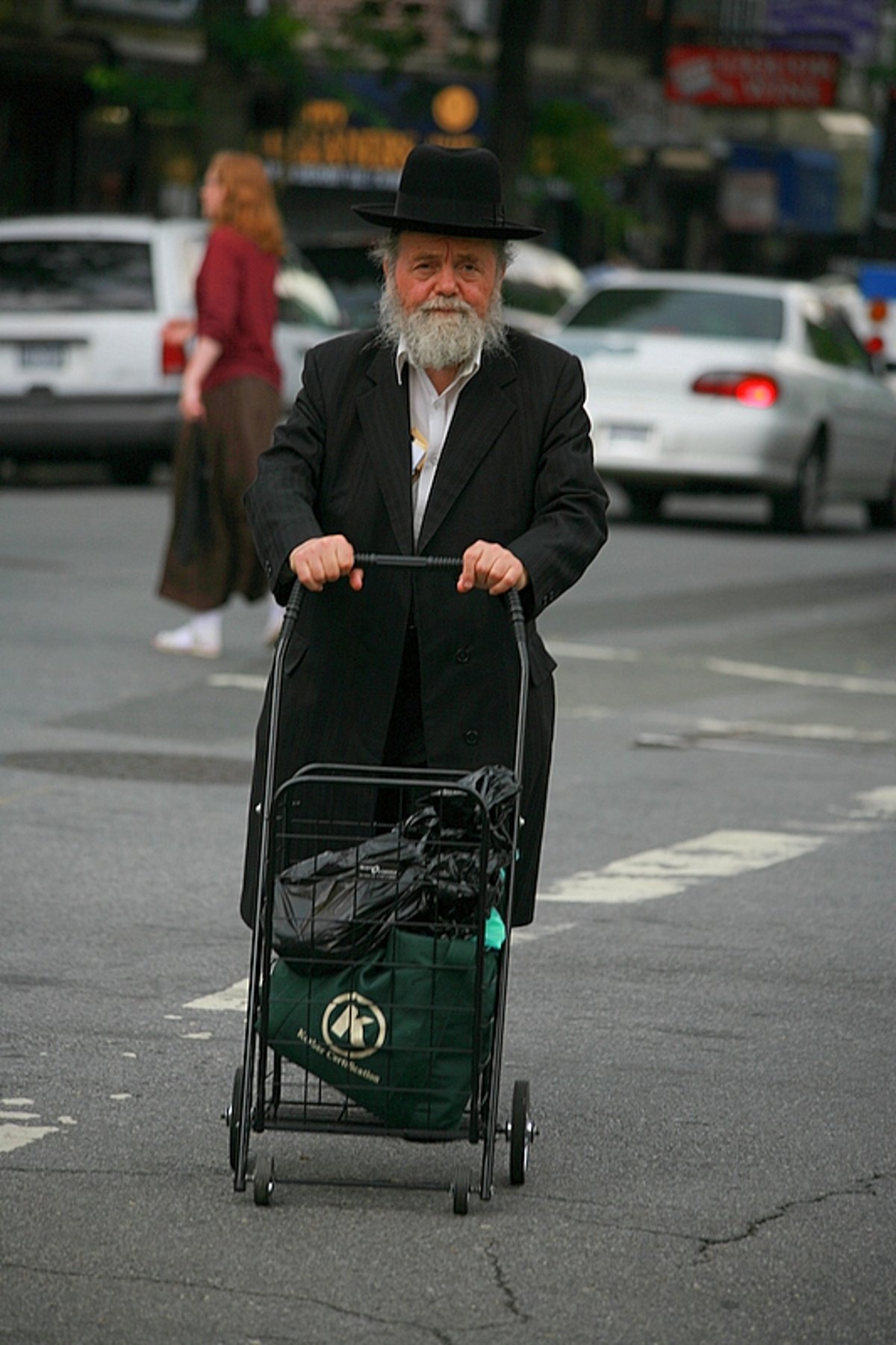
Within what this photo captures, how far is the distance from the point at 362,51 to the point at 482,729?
117 feet

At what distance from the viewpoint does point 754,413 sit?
1895 cm

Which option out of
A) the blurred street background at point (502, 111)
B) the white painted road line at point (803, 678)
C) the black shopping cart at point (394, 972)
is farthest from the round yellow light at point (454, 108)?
the black shopping cart at point (394, 972)

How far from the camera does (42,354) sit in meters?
19.4

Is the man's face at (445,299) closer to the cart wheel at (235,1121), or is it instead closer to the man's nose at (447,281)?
the man's nose at (447,281)

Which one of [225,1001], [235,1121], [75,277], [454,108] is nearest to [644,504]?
[75,277]

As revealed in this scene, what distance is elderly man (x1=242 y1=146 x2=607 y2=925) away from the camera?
4.91 meters

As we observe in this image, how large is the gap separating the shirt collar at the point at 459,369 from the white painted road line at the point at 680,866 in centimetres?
257

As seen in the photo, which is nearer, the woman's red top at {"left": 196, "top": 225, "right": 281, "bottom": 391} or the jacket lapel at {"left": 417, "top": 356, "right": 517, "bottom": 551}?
the jacket lapel at {"left": 417, "top": 356, "right": 517, "bottom": 551}

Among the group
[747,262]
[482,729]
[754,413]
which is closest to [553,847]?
[482,729]

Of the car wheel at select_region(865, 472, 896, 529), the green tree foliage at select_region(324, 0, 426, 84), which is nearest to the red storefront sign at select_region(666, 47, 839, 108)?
the green tree foliage at select_region(324, 0, 426, 84)

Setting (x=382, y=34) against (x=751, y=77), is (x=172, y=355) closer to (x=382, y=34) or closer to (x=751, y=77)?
(x=382, y=34)

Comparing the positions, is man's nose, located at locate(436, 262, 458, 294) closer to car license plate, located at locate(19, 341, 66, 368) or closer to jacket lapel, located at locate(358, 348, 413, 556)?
jacket lapel, located at locate(358, 348, 413, 556)

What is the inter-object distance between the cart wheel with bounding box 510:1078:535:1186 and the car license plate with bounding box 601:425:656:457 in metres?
14.3

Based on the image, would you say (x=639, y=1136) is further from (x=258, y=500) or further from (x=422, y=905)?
(x=258, y=500)
